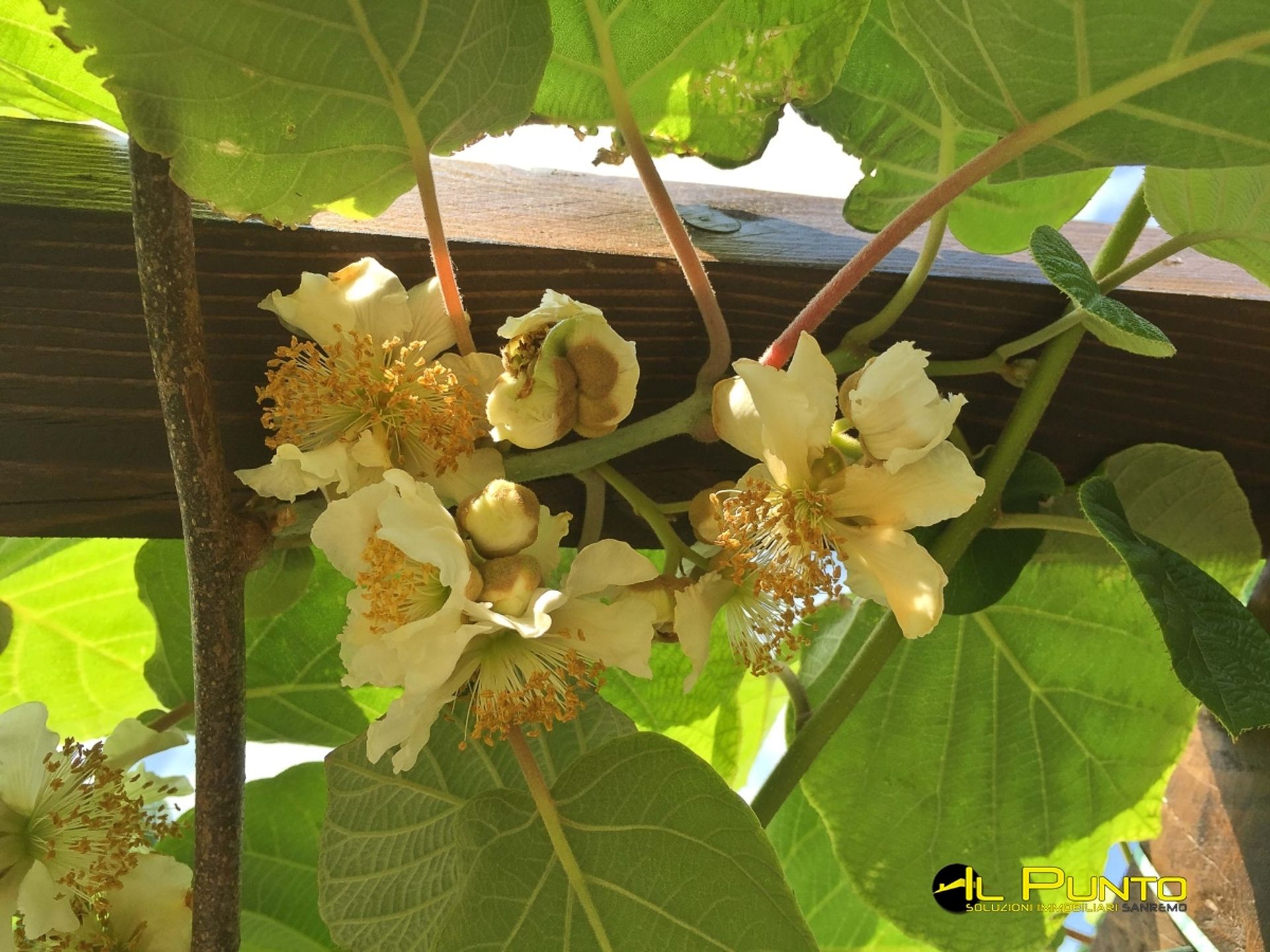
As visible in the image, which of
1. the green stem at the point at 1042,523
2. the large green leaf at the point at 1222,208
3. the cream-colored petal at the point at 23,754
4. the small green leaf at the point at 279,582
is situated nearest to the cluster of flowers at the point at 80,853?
the cream-colored petal at the point at 23,754

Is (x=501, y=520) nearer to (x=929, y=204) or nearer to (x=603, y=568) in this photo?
(x=603, y=568)

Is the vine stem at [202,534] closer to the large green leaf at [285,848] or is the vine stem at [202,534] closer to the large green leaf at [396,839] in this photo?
the large green leaf at [396,839]

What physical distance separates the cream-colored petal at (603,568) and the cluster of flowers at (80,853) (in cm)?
32

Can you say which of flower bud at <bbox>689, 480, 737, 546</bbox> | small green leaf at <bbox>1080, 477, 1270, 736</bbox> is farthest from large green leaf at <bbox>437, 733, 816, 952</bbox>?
small green leaf at <bbox>1080, 477, 1270, 736</bbox>

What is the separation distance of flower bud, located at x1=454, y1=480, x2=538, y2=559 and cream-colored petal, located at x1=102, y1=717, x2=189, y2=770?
31 centimetres

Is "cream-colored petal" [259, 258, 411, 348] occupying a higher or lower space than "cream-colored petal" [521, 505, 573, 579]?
higher

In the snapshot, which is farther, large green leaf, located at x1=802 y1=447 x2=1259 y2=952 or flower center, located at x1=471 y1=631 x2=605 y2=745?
large green leaf, located at x1=802 y1=447 x2=1259 y2=952

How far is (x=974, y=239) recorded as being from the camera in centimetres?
74

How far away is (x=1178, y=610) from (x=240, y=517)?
468 millimetres

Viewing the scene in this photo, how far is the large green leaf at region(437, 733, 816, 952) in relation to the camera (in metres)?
0.51

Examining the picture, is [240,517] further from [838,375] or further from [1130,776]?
[1130,776]

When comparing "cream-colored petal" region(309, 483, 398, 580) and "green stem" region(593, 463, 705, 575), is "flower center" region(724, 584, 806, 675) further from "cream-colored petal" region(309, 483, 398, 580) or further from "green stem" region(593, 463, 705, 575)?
"cream-colored petal" region(309, 483, 398, 580)

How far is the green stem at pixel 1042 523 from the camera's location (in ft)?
2.02

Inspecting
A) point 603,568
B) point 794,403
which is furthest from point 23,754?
point 794,403
